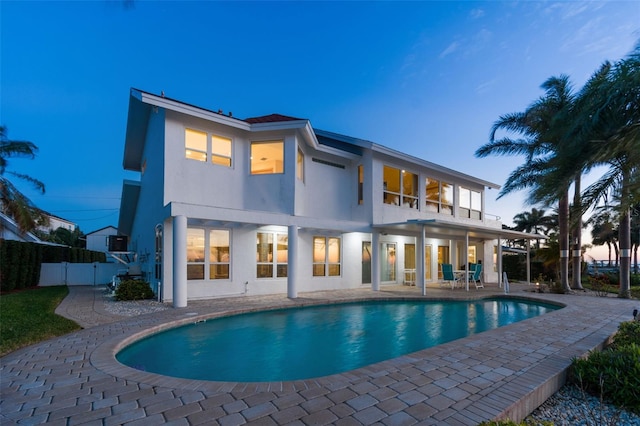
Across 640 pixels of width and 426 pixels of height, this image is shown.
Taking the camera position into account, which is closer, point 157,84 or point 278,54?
point 278,54

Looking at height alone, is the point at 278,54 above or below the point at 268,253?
above

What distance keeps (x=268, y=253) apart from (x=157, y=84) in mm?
54737

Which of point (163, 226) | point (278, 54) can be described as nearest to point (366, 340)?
point (163, 226)

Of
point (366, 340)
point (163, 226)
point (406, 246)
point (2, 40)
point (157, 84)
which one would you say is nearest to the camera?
point (366, 340)

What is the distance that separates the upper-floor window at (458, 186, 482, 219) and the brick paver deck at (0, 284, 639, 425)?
1483 centimetres

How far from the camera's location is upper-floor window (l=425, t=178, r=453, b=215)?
18406mm

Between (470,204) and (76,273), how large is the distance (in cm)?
2334

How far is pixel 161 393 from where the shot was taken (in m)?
3.60

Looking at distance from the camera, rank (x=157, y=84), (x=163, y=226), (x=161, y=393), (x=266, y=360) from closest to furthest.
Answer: (x=161, y=393), (x=266, y=360), (x=163, y=226), (x=157, y=84)

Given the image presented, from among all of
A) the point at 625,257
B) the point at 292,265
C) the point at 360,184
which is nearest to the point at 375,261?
the point at 360,184

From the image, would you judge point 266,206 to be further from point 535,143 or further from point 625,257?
point 625,257

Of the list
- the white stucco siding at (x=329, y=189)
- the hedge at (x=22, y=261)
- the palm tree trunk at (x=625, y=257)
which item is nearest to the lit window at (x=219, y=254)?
the white stucco siding at (x=329, y=189)

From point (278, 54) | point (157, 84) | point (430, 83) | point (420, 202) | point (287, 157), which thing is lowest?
point (420, 202)

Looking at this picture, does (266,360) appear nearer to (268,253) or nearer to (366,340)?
(366,340)
